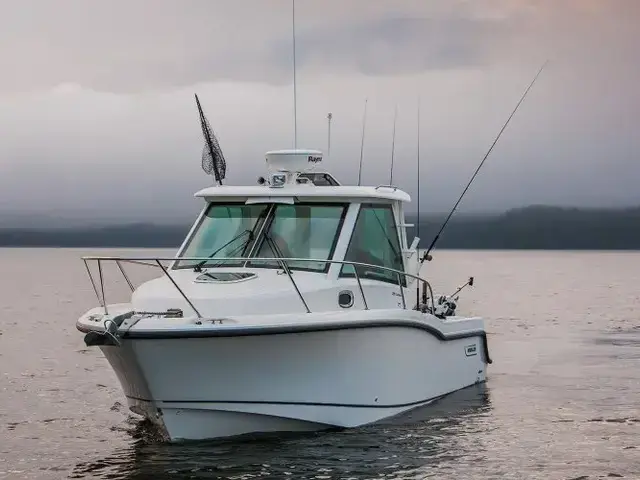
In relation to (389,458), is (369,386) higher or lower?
higher

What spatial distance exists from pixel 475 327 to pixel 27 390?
26.5ft

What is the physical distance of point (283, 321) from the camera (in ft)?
37.9

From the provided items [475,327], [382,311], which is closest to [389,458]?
[382,311]

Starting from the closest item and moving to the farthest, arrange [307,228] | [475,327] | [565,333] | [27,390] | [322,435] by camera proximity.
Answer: [322,435] → [307,228] → [475,327] → [27,390] → [565,333]

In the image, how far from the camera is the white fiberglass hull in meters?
11.6

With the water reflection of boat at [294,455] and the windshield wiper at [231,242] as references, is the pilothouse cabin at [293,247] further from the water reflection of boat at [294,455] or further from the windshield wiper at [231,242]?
the water reflection of boat at [294,455]

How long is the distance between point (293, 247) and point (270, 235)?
352 millimetres

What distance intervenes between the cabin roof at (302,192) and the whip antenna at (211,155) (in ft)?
1.92

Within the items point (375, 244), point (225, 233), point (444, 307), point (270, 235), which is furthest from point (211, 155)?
point (444, 307)

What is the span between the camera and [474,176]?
16438mm

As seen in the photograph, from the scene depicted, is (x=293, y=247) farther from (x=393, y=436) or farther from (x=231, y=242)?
(x=393, y=436)

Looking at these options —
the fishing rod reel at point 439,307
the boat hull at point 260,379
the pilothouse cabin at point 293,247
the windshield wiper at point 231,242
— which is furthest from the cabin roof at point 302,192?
the boat hull at point 260,379

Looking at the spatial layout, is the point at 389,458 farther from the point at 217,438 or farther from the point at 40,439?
the point at 40,439

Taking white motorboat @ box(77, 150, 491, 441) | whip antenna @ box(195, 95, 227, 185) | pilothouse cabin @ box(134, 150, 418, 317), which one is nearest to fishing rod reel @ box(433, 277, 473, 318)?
white motorboat @ box(77, 150, 491, 441)
